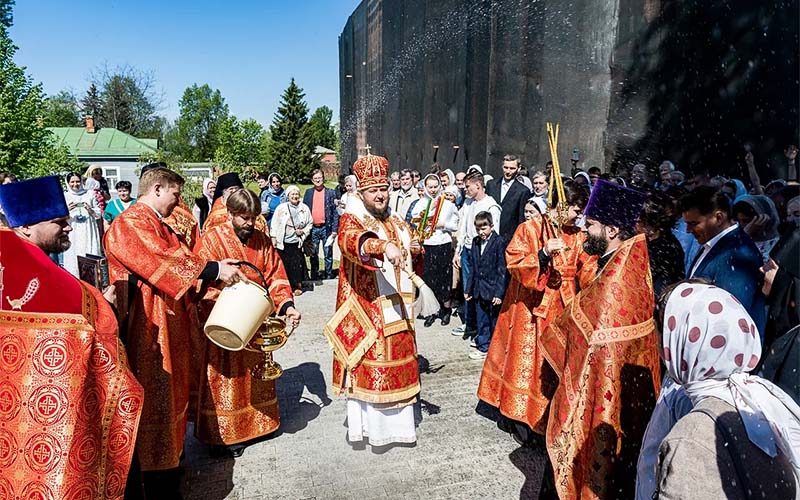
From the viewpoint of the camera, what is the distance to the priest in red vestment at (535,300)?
4176 mm

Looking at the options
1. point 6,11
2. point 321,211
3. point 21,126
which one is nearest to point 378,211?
point 321,211

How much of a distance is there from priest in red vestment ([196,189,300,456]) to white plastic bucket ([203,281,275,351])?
586 mm

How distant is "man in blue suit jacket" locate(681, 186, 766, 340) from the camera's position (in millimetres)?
3633

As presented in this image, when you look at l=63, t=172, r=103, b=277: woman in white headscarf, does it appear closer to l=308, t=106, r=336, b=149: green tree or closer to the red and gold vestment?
the red and gold vestment

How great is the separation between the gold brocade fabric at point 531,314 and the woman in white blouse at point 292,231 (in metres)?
5.78

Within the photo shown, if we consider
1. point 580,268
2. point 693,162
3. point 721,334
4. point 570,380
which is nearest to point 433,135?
point 693,162

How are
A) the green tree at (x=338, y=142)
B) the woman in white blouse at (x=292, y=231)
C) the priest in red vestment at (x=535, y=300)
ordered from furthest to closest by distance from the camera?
the green tree at (x=338, y=142) < the woman in white blouse at (x=292, y=231) < the priest in red vestment at (x=535, y=300)

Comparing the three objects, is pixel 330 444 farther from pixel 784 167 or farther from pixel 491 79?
pixel 491 79

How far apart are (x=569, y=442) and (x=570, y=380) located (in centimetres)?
31

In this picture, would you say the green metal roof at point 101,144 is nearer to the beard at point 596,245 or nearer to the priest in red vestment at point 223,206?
the priest in red vestment at point 223,206

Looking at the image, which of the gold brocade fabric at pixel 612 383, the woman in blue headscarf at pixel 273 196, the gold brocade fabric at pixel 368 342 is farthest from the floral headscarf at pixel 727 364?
the woman in blue headscarf at pixel 273 196

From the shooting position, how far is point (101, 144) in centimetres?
3934

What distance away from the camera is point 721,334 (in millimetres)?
1629

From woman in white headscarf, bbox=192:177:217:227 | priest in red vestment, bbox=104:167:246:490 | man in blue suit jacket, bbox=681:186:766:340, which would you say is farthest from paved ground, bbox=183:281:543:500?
woman in white headscarf, bbox=192:177:217:227
